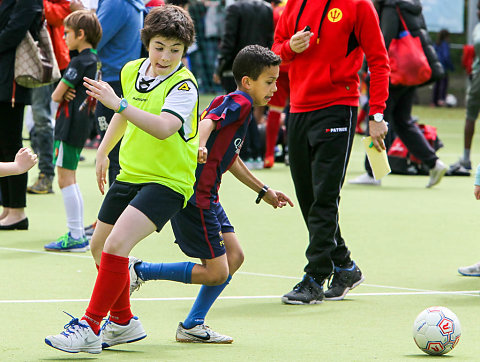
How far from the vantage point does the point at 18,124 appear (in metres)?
7.97

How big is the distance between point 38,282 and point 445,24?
673 inches

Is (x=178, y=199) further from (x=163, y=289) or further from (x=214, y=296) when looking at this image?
(x=163, y=289)

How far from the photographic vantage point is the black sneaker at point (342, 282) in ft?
19.9

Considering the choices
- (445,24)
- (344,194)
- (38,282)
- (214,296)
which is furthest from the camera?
(445,24)

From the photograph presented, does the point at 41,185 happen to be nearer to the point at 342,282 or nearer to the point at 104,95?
the point at 342,282

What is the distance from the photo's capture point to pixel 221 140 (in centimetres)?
514

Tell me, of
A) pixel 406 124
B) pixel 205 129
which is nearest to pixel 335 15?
pixel 205 129

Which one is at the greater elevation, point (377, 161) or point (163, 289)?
point (377, 161)

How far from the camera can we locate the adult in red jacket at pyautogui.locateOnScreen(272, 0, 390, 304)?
5.88 meters

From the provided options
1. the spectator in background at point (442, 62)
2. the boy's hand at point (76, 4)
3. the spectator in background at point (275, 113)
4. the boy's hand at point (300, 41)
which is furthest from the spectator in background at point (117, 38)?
the spectator in background at point (442, 62)

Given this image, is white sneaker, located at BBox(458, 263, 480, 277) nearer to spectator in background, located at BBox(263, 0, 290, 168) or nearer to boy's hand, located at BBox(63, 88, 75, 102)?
boy's hand, located at BBox(63, 88, 75, 102)

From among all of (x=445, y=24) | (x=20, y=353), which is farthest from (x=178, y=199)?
(x=445, y=24)

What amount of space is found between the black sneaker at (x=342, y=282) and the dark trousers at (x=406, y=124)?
17.2 ft

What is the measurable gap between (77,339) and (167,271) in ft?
2.65
